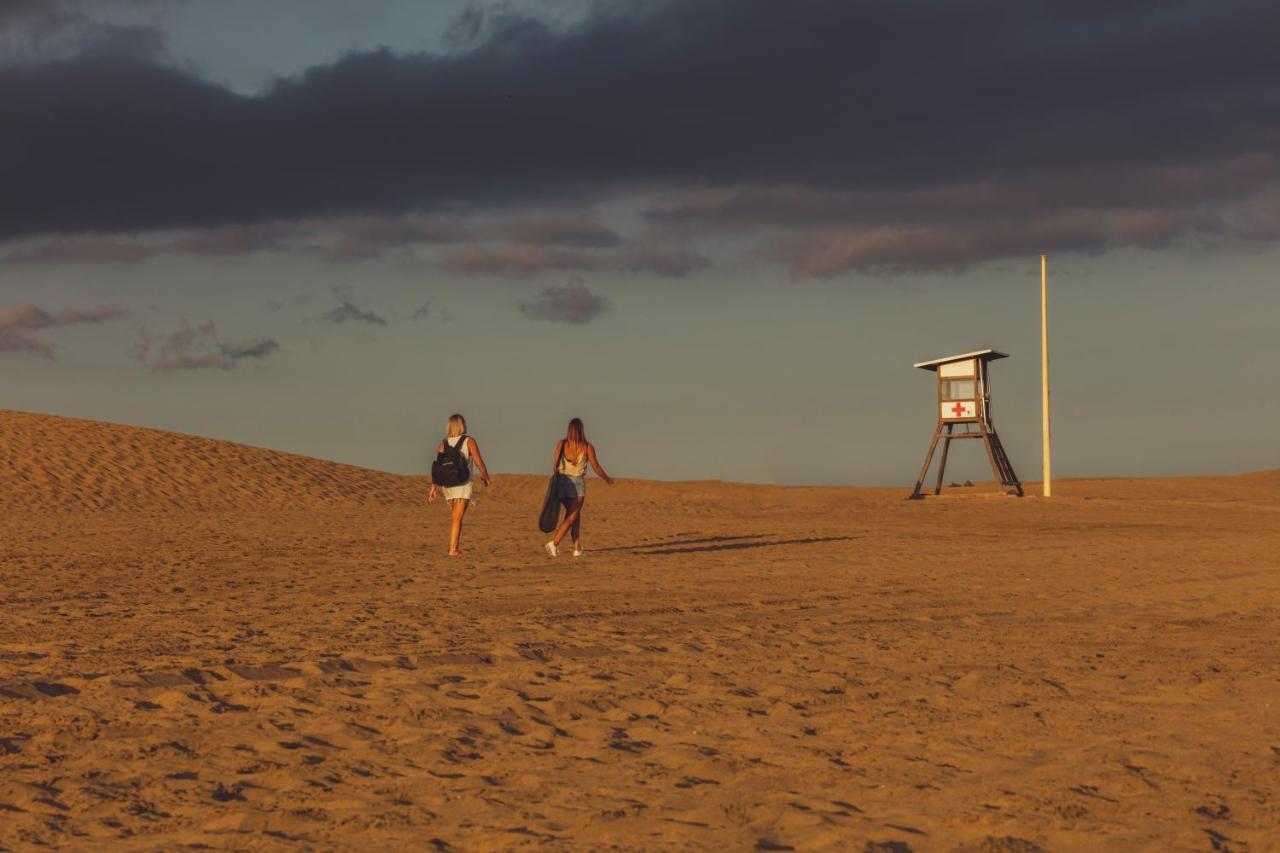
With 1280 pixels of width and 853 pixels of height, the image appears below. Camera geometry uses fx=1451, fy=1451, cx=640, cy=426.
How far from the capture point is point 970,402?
38.9 meters

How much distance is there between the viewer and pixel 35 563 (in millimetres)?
19203

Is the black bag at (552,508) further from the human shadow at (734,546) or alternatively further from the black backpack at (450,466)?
the human shadow at (734,546)

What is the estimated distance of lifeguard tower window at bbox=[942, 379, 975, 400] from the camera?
38.9 meters

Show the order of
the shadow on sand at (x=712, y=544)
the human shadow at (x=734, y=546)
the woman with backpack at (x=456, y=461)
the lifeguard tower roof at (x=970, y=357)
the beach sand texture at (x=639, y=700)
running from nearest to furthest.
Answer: the beach sand texture at (x=639, y=700) < the woman with backpack at (x=456, y=461) < the human shadow at (x=734, y=546) < the shadow on sand at (x=712, y=544) < the lifeguard tower roof at (x=970, y=357)

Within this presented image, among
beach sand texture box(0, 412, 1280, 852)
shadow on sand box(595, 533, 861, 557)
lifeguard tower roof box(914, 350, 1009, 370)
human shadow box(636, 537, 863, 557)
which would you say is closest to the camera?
beach sand texture box(0, 412, 1280, 852)

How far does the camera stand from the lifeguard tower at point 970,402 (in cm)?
3856

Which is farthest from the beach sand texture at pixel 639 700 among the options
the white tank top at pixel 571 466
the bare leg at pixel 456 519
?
the white tank top at pixel 571 466

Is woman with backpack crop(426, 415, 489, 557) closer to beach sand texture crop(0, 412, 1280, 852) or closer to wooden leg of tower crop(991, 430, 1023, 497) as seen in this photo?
beach sand texture crop(0, 412, 1280, 852)

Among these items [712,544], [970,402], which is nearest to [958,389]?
[970,402]

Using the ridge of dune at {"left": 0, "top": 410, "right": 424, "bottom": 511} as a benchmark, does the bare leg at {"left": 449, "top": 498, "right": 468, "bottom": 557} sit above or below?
below

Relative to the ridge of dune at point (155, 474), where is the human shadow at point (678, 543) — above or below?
below

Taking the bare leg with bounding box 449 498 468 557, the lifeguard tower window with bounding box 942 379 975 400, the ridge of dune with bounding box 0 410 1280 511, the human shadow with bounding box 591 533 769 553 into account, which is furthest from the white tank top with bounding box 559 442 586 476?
the lifeguard tower window with bounding box 942 379 975 400

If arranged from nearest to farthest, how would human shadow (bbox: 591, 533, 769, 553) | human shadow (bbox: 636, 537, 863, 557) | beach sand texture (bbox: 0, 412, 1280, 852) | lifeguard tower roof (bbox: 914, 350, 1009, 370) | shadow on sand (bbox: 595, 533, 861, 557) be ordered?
beach sand texture (bbox: 0, 412, 1280, 852), human shadow (bbox: 636, 537, 863, 557), shadow on sand (bbox: 595, 533, 861, 557), human shadow (bbox: 591, 533, 769, 553), lifeguard tower roof (bbox: 914, 350, 1009, 370)

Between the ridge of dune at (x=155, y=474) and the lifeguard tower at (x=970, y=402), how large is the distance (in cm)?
1595
